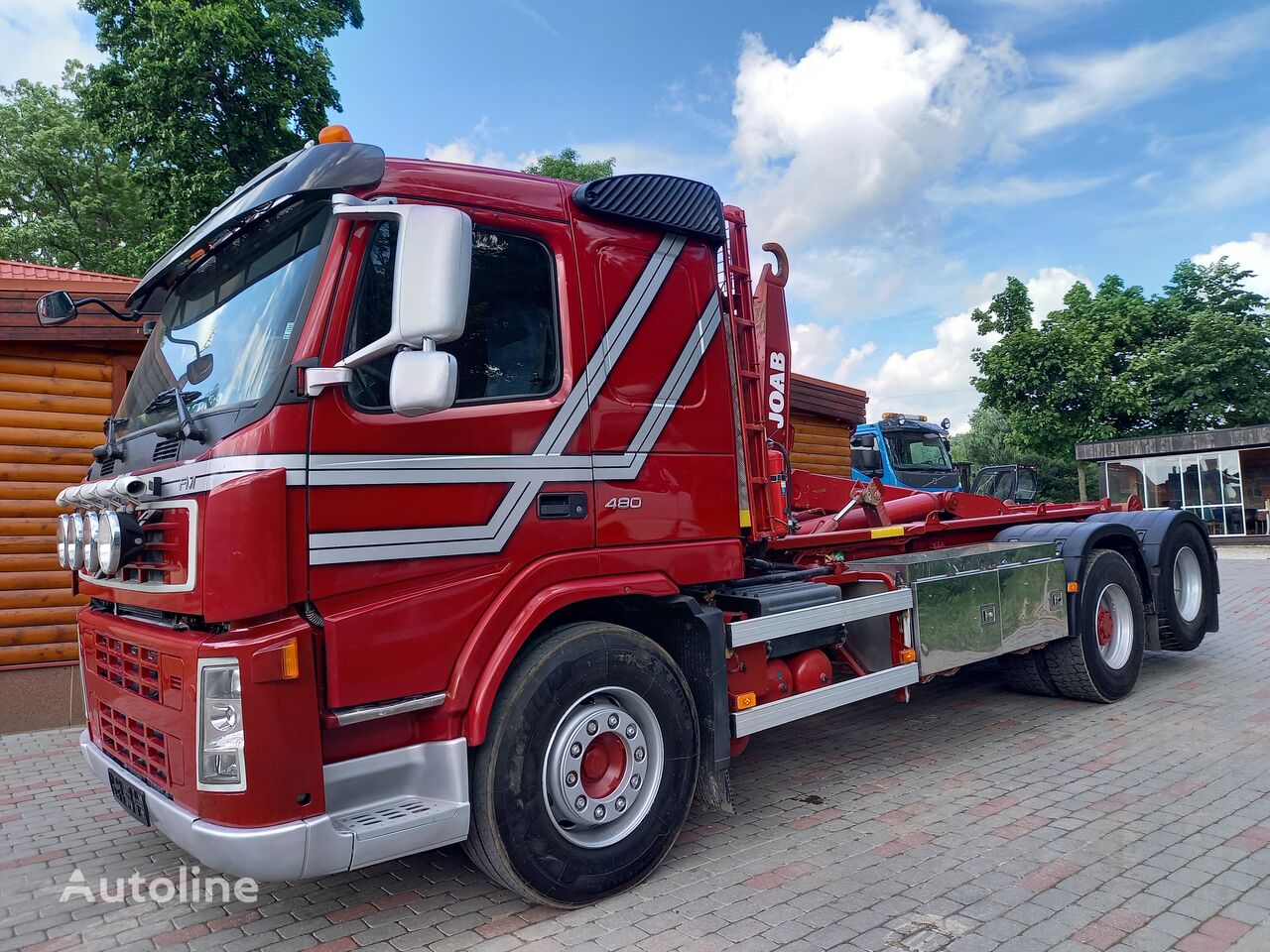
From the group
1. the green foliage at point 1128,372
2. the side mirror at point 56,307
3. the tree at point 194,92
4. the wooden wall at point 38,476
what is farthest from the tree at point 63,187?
the green foliage at point 1128,372

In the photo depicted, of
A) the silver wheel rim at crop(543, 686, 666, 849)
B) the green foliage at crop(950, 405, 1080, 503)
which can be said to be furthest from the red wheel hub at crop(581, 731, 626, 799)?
the green foliage at crop(950, 405, 1080, 503)

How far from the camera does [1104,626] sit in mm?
6469

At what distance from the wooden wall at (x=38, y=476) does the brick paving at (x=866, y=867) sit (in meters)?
1.38

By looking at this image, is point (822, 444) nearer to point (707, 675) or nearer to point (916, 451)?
point (916, 451)

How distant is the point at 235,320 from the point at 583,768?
2.24 metres

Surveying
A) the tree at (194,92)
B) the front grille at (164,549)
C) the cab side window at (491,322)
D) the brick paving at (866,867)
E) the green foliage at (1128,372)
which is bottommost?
the brick paving at (866,867)

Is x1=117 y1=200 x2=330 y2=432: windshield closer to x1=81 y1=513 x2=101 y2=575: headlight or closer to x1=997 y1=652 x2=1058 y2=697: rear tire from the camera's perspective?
x1=81 y1=513 x2=101 y2=575: headlight

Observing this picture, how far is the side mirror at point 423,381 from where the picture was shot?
269cm

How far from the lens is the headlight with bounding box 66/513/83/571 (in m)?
3.39

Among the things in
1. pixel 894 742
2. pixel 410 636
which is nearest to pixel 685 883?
pixel 410 636

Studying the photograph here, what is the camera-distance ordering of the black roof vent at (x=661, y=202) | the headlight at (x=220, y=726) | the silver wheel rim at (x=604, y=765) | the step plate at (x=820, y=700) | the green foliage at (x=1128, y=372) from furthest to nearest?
the green foliage at (x=1128, y=372) < the step plate at (x=820, y=700) < the black roof vent at (x=661, y=202) < the silver wheel rim at (x=604, y=765) < the headlight at (x=220, y=726)

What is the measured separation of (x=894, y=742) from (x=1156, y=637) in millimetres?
2902

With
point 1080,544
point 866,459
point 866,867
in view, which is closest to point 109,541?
point 866,867

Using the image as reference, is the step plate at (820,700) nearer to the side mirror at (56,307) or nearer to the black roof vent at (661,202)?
the black roof vent at (661,202)
